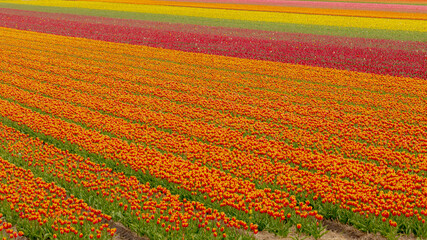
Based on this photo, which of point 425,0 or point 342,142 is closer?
point 342,142

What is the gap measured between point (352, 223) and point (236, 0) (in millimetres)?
76355

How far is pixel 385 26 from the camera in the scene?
45.8 metres

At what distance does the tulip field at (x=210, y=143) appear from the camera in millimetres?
8234

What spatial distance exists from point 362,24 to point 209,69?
1220 inches

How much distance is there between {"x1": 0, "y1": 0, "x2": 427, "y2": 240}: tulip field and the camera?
8234 mm

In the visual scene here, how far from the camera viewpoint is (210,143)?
12477 millimetres

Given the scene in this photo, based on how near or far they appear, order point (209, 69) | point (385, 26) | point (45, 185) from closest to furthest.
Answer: point (45, 185)
point (209, 69)
point (385, 26)

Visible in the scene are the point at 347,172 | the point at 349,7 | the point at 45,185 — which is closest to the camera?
the point at 45,185

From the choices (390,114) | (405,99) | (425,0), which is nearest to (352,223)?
(390,114)

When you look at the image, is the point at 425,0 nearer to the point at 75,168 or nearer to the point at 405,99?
the point at 405,99

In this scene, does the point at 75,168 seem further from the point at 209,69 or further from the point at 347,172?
the point at 209,69

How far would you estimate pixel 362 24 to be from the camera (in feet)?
158

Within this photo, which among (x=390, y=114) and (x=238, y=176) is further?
(x=390, y=114)

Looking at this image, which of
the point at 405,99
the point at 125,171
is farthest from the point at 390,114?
the point at 125,171
